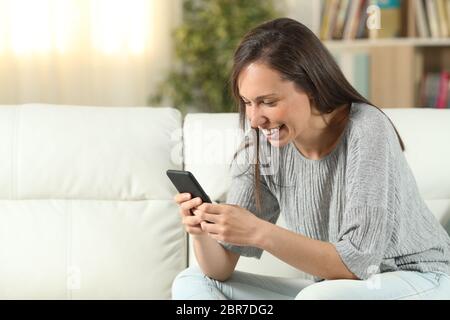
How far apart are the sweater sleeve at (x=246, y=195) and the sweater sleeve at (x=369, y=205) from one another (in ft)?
0.76

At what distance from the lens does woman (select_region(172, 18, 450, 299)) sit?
1.29 meters

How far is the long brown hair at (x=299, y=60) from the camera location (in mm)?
1354

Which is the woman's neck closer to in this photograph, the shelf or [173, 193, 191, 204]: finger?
[173, 193, 191, 204]: finger

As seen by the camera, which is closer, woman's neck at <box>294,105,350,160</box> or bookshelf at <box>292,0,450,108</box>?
woman's neck at <box>294,105,350,160</box>

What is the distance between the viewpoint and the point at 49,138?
189cm

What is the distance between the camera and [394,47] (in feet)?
11.1

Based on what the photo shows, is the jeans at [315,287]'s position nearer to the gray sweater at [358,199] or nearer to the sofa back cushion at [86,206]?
the gray sweater at [358,199]

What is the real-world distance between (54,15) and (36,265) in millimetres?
1893

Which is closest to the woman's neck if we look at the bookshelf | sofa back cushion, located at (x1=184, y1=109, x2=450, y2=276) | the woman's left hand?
the woman's left hand

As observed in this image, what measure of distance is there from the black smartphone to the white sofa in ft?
1.77

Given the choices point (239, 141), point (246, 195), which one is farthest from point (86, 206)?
point (246, 195)

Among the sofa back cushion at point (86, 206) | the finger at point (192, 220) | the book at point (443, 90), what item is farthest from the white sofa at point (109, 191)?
the book at point (443, 90)
